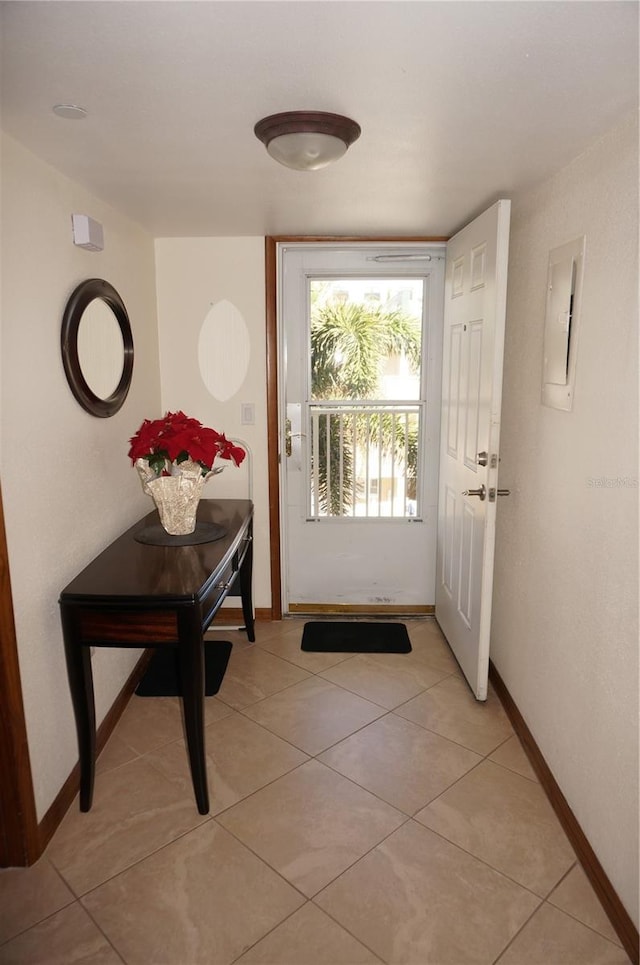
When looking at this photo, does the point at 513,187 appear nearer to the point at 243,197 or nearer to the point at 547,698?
the point at 243,197

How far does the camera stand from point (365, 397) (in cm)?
345

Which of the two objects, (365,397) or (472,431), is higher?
(365,397)

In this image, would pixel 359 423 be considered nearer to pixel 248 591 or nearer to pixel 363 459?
pixel 363 459

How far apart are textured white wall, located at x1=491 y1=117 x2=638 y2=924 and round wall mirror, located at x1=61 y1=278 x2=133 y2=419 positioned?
1.62m

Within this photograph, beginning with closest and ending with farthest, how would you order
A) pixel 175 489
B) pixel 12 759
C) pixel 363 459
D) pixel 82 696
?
pixel 12 759 → pixel 82 696 → pixel 175 489 → pixel 363 459

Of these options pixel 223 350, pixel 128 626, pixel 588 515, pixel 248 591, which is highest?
pixel 223 350

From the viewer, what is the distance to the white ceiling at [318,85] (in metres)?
1.13

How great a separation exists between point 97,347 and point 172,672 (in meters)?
1.53

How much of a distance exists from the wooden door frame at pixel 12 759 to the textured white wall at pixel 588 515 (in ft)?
5.31

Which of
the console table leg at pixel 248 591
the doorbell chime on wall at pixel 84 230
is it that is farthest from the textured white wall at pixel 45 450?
the console table leg at pixel 248 591

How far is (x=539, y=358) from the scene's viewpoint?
2299 millimetres

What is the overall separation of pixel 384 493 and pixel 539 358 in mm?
1442

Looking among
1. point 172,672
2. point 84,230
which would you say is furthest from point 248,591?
point 84,230

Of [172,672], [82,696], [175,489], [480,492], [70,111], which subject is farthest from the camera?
[172,672]
